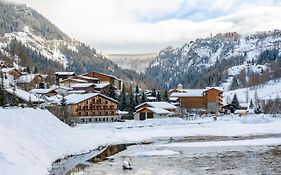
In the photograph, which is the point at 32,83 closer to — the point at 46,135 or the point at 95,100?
the point at 95,100

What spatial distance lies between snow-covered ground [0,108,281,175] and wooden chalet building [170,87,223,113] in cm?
5624

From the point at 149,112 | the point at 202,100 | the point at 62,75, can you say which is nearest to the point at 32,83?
the point at 62,75

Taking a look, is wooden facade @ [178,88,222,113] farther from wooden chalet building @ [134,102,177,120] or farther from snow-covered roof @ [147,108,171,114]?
wooden chalet building @ [134,102,177,120]

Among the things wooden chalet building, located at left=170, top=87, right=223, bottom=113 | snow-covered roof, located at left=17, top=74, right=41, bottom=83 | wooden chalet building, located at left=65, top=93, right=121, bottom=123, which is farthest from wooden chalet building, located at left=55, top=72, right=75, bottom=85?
wooden chalet building, located at left=65, top=93, right=121, bottom=123

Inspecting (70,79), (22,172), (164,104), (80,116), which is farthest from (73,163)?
(70,79)

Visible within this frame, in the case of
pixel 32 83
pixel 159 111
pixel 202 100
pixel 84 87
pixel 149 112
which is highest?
pixel 32 83

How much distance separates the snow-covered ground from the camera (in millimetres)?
29408

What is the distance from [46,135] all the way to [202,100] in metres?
105

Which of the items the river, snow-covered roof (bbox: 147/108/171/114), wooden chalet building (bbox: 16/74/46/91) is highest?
wooden chalet building (bbox: 16/74/46/91)

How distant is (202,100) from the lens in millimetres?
144375

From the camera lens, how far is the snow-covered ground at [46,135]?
29408mm

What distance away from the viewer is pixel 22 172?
26875 millimetres

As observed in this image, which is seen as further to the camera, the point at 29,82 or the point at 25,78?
the point at 25,78

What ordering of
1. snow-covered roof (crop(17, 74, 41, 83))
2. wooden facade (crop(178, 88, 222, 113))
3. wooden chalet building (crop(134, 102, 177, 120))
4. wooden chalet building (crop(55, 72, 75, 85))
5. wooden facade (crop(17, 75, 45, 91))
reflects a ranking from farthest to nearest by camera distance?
wooden chalet building (crop(55, 72, 75, 85)) → wooden facade (crop(178, 88, 222, 113)) → snow-covered roof (crop(17, 74, 41, 83)) → wooden facade (crop(17, 75, 45, 91)) → wooden chalet building (crop(134, 102, 177, 120))
